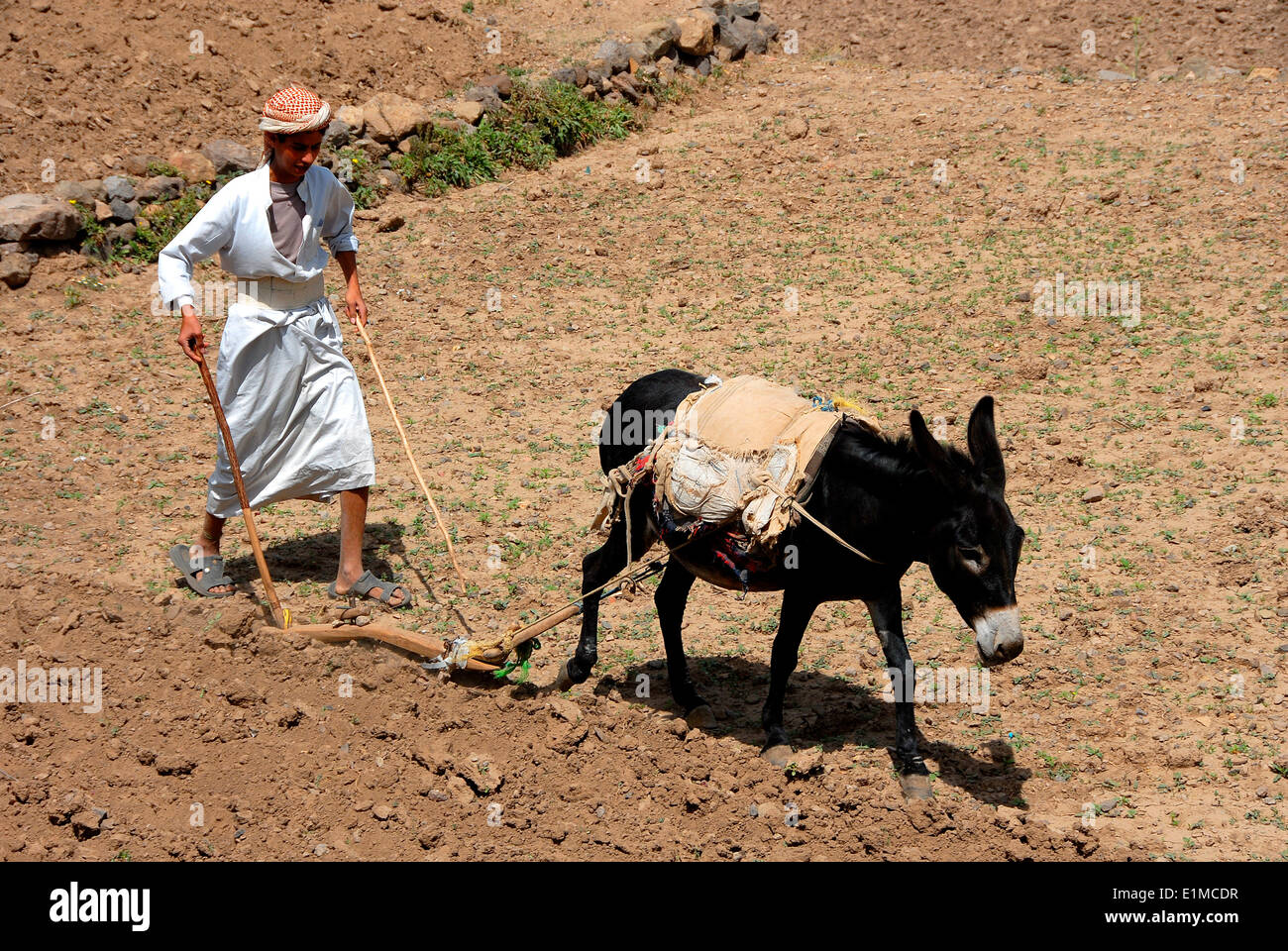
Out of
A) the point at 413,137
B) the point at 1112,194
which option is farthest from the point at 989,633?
the point at 413,137

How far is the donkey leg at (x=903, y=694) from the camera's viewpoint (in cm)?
493

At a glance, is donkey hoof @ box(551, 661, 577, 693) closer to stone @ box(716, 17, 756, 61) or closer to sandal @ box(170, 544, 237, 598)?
sandal @ box(170, 544, 237, 598)

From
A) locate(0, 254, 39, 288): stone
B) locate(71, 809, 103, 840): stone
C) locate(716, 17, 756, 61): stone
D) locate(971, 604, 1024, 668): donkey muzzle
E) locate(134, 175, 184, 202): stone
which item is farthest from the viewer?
locate(716, 17, 756, 61): stone

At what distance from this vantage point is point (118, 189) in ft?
34.2

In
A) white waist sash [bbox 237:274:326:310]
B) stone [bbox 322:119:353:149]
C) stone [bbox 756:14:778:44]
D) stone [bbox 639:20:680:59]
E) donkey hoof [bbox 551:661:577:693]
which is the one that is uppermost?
Result: stone [bbox 756:14:778:44]

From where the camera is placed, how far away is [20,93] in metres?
11.4

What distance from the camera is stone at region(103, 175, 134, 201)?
10414 millimetres

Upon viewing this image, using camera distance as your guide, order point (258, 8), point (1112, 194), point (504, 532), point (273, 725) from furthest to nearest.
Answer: point (258, 8)
point (1112, 194)
point (504, 532)
point (273, 725)

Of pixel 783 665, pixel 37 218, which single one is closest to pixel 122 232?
pixel 37 218

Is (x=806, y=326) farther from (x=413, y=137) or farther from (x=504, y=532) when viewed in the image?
(x=413, y=137)

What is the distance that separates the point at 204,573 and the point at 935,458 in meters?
4.02

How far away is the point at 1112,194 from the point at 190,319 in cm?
807

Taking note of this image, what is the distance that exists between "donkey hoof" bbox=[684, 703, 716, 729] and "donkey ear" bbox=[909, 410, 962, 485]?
5.59ft

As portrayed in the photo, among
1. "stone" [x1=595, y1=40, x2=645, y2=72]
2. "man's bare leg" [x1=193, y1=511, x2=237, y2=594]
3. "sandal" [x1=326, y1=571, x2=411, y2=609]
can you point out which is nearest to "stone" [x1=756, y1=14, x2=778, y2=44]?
"stone" [x1=595, y1=40, x2=645, y2=72]
